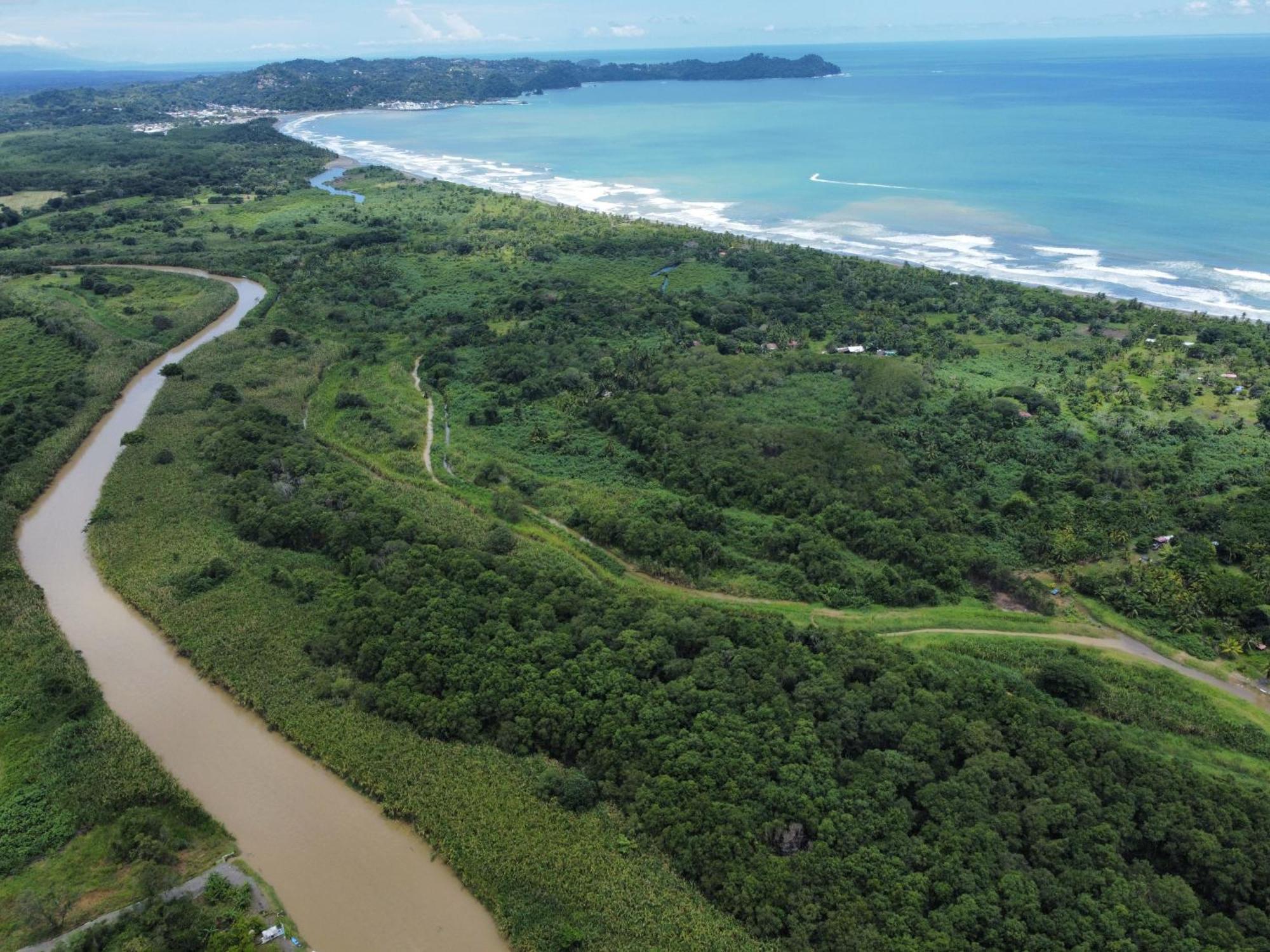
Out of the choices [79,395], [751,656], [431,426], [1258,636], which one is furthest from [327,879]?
[79,395]

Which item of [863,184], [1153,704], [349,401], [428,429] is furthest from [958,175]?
[1153,704]

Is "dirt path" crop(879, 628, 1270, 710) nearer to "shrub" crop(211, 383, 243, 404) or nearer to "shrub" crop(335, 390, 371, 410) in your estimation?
"shrub" crop(335, 390, 371, 410)

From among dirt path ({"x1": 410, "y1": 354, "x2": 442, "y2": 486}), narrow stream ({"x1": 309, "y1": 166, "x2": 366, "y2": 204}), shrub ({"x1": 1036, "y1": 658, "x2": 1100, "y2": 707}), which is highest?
narrow stream ({"x1": 309, "y1": 166, "x2": 366, "y2": 204})

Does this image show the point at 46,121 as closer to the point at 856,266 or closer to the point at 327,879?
the point at 856,266

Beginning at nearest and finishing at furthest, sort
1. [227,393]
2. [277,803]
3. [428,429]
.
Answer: [277,803] < [428,429] < [227,393]

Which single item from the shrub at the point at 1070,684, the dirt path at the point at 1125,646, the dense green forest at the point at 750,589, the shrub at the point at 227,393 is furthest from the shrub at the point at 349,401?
the shrub at the point at 1070,684

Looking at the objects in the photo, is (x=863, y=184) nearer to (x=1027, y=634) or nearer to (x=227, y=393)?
(x=227, y=393)

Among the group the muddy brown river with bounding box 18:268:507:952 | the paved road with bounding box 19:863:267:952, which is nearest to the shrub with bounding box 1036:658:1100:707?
the muddy brown river with bounding box 18:268:507:952
